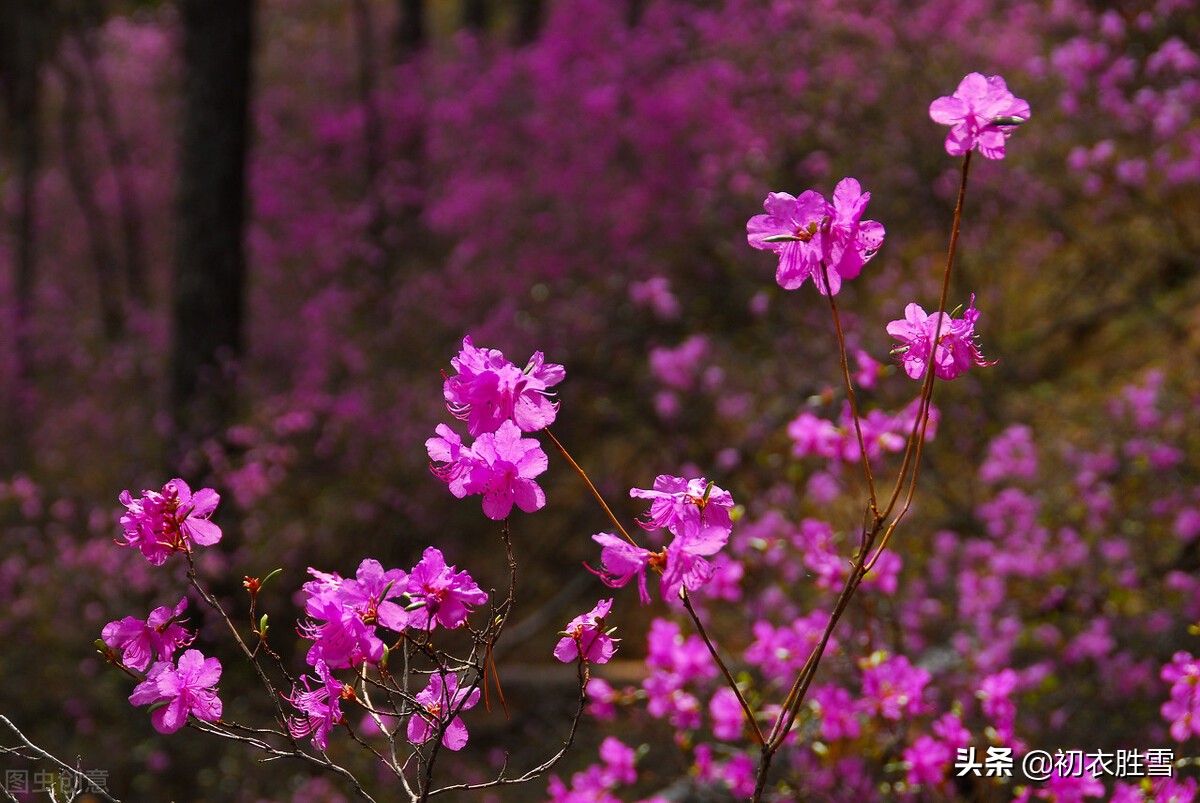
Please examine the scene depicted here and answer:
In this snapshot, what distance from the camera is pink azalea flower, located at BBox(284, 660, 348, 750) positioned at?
140 centimetres

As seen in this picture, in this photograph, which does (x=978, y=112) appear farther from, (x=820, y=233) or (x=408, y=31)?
(x=408, y=31)

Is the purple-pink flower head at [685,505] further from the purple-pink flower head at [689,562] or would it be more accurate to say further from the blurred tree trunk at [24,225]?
the blurred tree trunk at [24,225]

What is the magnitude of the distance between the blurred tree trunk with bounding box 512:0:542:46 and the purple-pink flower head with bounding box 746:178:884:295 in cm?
994

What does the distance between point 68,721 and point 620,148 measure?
5.47 metres

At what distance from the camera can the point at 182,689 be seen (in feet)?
4.57

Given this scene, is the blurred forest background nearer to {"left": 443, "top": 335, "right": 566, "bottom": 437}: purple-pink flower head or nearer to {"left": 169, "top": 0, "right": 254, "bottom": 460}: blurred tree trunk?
{"left": 169, "top": 0, "right": 254, "bottom": 460}: blurred tree trunk

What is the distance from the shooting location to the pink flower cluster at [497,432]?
4.41ft

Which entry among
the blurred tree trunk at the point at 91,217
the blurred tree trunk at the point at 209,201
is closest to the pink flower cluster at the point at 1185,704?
the blurred tree trunk at the point at 209,201

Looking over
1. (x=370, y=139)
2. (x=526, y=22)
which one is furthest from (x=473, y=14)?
(x=370, y=139)

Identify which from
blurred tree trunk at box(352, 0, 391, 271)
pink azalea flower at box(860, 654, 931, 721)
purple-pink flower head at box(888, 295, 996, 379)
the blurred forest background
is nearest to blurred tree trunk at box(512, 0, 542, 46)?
the blurred forest background

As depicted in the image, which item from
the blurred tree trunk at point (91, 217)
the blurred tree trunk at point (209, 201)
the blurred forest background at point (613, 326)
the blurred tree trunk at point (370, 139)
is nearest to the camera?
the blurred forest background at point (613, 326)

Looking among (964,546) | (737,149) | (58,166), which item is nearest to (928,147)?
(737,149)

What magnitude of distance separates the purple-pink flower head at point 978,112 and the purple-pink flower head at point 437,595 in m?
0.84

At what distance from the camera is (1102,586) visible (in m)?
4.15
